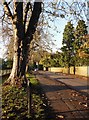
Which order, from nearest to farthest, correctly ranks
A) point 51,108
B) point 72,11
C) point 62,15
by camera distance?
point 51,108 < point 72,11 < point 62,15

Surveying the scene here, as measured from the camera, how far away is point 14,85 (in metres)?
18.5

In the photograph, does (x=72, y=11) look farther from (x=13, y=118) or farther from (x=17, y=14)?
(x=13, y=118)

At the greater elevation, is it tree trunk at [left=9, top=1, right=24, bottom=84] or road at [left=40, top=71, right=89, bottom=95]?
tree trunk at [left=9, top=1, right=24, bottom=84]

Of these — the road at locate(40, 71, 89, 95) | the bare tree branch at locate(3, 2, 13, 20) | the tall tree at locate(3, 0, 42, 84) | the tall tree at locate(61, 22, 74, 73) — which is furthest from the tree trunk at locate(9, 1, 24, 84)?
the tall tree at locate(61, 22, 74, 73)

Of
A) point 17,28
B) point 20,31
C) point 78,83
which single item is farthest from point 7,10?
point 78,83

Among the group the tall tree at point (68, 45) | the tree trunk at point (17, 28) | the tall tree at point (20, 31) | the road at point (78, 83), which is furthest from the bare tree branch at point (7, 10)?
the tall tree at point (68, 45)

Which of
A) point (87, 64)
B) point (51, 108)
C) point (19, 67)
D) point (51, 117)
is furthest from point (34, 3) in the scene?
point (87, 64)

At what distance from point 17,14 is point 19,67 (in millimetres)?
3312

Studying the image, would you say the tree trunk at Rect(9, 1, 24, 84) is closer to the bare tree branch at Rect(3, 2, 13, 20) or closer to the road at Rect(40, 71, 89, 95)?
the bare tree branch at Rect(3, 2, 13, 20)

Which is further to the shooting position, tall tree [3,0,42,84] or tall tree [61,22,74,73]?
tall tree [61,22,74,73]

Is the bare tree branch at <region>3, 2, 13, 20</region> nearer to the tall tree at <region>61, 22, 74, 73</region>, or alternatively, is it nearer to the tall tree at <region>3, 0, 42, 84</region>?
the tall tree at <region>3, 0, 42, 84</region>

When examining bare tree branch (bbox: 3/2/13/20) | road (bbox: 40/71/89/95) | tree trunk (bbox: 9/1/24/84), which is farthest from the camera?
road (bbox: 40/71/89/95)

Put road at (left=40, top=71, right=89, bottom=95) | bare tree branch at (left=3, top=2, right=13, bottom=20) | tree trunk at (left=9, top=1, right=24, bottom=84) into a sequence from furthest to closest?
road at (left=40, top=71, right=89, bottom=95) → bare tree branch at (left=3, top=2, right=13, bottom=20) → tree trunk at (left=9, top=1, right=24, bottom=84)

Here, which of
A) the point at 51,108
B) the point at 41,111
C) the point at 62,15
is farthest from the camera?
the point at 62,15
